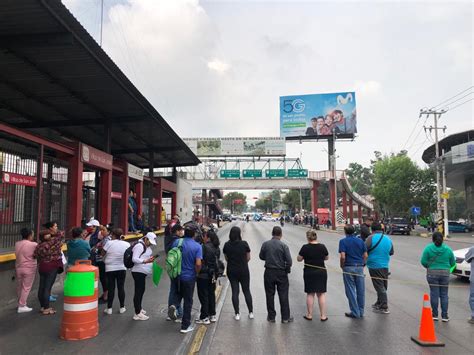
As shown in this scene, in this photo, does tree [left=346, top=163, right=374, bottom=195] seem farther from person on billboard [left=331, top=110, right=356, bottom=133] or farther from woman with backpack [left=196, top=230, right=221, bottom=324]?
woman with backpack [left=196, top=230, right=221, bottom=324]

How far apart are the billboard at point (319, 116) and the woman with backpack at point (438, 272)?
43.7 metres

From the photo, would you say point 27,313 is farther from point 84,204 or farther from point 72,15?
point 84,204

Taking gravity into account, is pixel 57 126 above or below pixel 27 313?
above

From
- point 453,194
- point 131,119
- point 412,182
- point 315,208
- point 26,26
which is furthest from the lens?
point 453,194

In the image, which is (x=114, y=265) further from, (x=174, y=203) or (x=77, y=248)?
(x=174, y=203)

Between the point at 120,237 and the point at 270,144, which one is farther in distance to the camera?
the point at 270,144

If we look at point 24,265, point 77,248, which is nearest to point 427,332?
point 77,248

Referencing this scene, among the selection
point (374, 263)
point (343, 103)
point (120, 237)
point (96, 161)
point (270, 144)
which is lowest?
point (374, 263)

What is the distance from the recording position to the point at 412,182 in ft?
151

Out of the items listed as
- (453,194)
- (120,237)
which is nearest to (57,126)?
(120,237)

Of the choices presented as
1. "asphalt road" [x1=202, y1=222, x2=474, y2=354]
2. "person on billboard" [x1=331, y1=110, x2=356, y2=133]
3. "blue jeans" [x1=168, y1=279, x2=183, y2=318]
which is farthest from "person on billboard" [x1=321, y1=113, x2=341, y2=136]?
"blue jeans" [x1=168, y1=279, x2=183, y2=318]

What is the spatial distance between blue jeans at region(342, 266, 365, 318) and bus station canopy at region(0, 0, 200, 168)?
7.32 m

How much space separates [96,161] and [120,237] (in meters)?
6.31

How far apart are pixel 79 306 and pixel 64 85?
7792 millimetres
